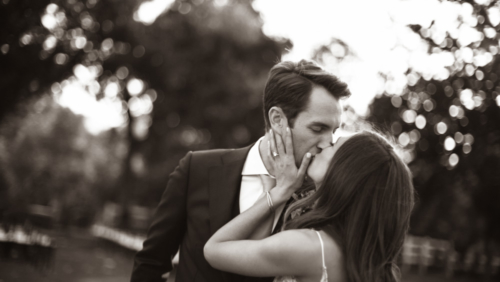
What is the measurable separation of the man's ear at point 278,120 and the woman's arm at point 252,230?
6 cm

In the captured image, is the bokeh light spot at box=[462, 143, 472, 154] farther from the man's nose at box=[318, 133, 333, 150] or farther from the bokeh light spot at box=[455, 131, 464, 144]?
the man's nose at box=[318, 133, 333, 150]

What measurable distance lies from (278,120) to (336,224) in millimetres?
772

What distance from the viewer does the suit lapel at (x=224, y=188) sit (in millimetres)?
2871

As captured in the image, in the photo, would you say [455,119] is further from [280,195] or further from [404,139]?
[280,195]

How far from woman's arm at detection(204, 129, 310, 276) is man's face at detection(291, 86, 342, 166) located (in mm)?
73

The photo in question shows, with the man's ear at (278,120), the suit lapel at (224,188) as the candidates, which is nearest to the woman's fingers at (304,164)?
the man's ear at (278,120)

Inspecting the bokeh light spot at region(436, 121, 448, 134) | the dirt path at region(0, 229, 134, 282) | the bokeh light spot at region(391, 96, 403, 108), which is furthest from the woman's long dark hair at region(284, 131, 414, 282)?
the dirt path at region(0, 229, 134, 282)

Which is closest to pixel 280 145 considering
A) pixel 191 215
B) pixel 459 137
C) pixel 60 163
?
pixel 191 215

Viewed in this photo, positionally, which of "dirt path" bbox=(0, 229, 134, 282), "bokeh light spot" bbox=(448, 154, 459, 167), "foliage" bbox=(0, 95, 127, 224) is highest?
"bokeh light spot" bbox=(448, 154, 459, 167)

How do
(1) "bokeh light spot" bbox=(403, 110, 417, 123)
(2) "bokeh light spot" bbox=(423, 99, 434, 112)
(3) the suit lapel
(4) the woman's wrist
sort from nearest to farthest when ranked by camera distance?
1. (4) the woman's wrist
2. (3) the suit lapel
3. (2) "bokeh light spot" bbox=(423, 99, 434, 112)
4. (1) "bokeh light spot" bbox=(403, 110, 417, 123)

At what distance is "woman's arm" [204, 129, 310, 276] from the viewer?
97.2 inches

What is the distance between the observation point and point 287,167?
9.34 ft

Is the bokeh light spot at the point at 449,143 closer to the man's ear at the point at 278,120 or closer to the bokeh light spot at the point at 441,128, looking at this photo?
the bokeh light spot at the point at 441,128

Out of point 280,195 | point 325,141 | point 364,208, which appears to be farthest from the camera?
point 325,141
